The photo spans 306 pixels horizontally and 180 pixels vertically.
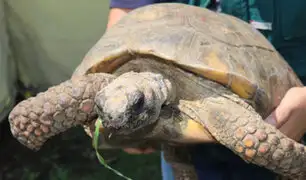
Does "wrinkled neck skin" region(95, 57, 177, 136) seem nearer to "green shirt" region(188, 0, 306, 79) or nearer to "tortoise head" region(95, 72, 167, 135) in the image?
"tortoise head" region(95, 72, 167, 135)

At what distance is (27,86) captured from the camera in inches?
138

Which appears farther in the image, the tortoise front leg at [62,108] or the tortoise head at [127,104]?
the tortoise front leg at [62,108]

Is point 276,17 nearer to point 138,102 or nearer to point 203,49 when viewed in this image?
point 203,49

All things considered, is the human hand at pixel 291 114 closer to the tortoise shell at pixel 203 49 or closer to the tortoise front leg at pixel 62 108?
the tortoise shell at pixel 203 49

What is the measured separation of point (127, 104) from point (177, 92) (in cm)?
22

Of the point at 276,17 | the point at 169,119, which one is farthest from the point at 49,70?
the point at 169,119

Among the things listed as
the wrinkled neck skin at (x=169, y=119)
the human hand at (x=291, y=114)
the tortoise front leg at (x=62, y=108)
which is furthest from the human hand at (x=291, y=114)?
the tortoise front leg at (x=62, y=108)

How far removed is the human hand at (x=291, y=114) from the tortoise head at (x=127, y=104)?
1.07ft

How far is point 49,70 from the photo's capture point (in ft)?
11.5

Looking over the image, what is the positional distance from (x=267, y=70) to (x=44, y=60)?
220cm

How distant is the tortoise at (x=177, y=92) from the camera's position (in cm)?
136

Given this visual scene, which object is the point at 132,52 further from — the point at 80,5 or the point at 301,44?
the point at 80,5

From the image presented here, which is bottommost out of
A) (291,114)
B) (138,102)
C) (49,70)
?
(49,70)

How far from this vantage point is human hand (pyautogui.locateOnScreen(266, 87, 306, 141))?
1.51 metres
